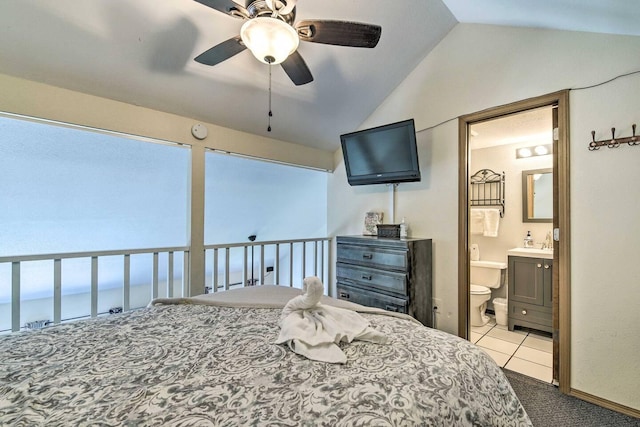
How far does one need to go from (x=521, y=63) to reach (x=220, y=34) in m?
2.36

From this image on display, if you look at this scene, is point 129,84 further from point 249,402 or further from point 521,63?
point 521,63

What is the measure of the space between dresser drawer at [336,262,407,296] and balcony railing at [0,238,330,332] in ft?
2.31

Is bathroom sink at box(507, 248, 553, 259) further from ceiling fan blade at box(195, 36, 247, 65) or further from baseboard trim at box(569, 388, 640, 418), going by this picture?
ceiling fan blade at box(195, 36, 247, 65)

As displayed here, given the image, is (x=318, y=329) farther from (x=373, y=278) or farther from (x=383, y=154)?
(x=383, y=154)

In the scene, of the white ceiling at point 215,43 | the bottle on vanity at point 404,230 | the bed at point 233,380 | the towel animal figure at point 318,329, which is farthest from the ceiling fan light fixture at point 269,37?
the bottle on vanity at point 404,230

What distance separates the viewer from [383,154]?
276 cm

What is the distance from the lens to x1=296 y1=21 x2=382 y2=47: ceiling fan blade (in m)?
1.43

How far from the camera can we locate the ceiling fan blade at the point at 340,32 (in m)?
1.43

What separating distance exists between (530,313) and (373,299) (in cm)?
188

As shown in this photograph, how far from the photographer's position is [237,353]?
1.01 metres

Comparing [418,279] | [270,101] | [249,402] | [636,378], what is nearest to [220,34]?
[270,101]

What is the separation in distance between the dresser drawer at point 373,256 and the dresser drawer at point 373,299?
27 cm

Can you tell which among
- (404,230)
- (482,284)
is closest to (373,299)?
(404,230)

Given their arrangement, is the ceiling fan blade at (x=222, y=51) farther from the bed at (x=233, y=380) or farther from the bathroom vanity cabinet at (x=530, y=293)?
the bathroom vanity cabinet at (x=530, y=293)
